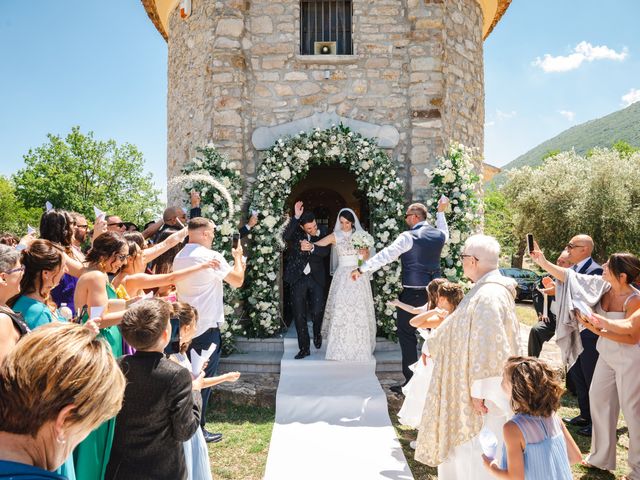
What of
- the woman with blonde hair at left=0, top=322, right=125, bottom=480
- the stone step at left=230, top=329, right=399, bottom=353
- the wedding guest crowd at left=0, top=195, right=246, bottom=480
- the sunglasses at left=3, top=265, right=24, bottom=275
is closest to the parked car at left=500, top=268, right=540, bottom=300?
the stone step at left=230, top=329, right=399, bottom=353

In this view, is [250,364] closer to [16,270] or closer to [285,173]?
[285,173]

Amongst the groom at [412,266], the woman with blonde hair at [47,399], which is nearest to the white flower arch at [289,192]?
the groom at [412,266]

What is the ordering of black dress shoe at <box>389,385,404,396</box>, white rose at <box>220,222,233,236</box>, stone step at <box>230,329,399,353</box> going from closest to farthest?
black dress shoe at <box>389,385,404,396</box> < white rose at <box>220,222,233,236</box> < stone step at <box>230,329,399,353</box>

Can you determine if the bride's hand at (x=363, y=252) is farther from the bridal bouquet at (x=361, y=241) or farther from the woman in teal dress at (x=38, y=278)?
the woman in teal dress at (x=38, y=278)

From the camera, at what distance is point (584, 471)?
14.0 ft

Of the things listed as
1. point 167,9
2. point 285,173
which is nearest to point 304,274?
point 285,173

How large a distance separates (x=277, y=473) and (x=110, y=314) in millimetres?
2312

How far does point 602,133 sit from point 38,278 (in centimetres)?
13954

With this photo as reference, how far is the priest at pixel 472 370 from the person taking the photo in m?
3.14

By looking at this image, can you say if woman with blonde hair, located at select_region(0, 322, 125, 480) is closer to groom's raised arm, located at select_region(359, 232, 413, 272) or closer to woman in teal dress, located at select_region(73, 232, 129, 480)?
woman in teal dress, located at select_region(73, 232, 129, 480)

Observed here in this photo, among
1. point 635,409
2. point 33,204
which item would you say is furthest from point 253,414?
point 33,204

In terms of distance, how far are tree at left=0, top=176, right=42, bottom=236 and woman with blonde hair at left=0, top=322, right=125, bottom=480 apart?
35.1 metres

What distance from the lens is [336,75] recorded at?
8.35 meters

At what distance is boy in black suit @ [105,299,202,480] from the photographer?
7.73 feet
